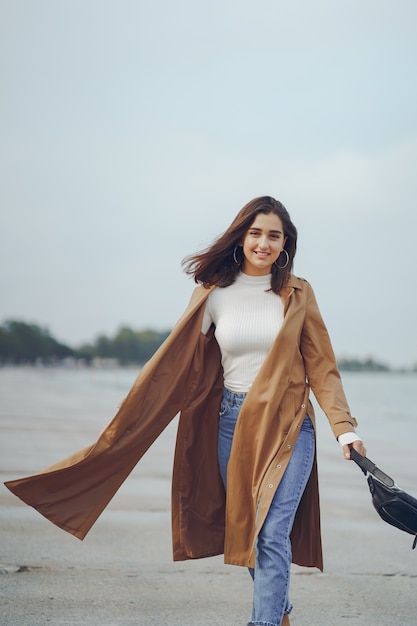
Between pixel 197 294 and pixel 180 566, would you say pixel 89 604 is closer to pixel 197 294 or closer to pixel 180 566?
pixel 180 566

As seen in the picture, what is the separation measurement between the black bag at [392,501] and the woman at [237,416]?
138 mm

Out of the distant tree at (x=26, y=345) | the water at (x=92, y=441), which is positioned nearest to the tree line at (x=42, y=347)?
the distant tree at (x=26, y=345)

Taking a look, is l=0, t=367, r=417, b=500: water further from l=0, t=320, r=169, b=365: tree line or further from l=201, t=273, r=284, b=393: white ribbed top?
l=0, t=320, r=169, b=365: tree line

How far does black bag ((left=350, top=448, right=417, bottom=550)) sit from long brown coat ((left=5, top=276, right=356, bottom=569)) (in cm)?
25

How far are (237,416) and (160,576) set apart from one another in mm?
1784

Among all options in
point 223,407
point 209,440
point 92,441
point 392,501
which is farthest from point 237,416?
point 92,441

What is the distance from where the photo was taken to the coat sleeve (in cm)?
415

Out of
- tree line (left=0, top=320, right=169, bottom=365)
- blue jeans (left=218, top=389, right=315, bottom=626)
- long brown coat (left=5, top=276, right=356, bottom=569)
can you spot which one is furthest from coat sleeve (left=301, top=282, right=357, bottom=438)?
tree line (left=0, top=320, right=169, bottom=365)

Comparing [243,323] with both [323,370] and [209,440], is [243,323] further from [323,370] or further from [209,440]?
[209,440]

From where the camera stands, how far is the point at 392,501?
3.96m

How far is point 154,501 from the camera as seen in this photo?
8.22 metres

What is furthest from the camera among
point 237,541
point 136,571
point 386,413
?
point 386,413

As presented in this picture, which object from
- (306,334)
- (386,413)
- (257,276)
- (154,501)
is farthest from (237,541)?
(386,413)

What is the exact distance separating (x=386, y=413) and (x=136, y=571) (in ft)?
99.5
